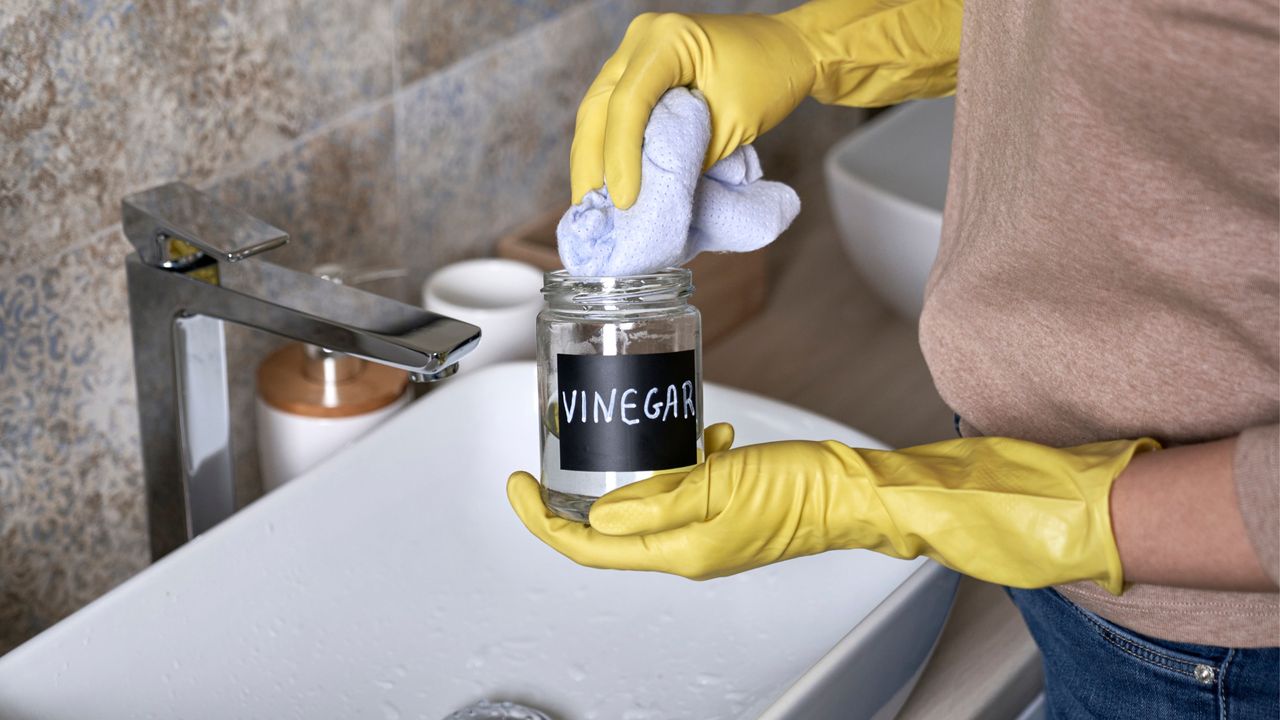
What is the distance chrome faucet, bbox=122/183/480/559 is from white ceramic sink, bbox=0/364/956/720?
0.07 metres

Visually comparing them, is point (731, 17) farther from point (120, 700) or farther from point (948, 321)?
point (120, 700)

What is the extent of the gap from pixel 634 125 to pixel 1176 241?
274mm

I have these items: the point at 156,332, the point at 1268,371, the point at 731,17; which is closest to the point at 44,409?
the point at 156,332

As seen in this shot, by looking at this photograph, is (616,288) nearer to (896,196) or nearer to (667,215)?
(667,215)

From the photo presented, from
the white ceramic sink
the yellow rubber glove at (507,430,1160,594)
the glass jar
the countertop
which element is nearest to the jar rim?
the glass jar

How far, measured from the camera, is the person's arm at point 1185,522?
1.73 feet

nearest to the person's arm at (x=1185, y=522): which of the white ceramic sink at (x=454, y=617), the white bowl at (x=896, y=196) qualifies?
the white ceramic sink at (x=454, y=617)

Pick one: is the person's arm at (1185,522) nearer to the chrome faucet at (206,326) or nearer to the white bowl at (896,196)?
the chrome faucet at (206,326)

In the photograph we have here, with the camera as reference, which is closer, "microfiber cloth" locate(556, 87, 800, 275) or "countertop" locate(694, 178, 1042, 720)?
"microfiber cloth" locate(556, 87, 800, 275)

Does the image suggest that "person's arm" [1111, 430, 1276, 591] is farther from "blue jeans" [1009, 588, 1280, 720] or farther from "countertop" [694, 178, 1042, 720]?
"countertop" [694, 178, 1042, 720]

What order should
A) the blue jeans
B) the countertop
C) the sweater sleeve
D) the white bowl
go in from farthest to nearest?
the white bowl < the countertop < the blue jeans < the sweater sleeve

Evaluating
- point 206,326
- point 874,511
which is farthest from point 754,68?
point 206,326

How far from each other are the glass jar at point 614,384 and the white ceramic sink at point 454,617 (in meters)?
0.15

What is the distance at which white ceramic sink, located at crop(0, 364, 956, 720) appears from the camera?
0.74 m
